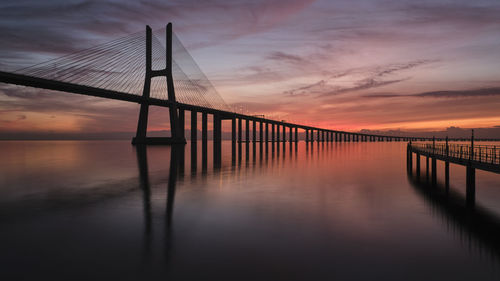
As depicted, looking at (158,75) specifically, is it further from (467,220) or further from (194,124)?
(467,220)

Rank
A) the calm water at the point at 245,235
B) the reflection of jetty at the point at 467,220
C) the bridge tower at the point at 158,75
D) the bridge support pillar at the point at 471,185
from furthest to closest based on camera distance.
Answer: the bridge tower at the point at 158,75, the bridge support pillar at the point at 471,185, the reflection of jetty at the point at 467,220, the calm water at the point at 245,235

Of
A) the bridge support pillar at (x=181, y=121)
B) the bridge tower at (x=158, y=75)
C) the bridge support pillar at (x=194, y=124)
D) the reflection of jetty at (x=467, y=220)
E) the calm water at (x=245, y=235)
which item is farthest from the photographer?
the bridge support pillar at (x=194, y=124)

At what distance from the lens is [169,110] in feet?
255

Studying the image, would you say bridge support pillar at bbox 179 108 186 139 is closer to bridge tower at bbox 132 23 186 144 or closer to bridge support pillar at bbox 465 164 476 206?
bridge tower at bbox 132 23 186 144

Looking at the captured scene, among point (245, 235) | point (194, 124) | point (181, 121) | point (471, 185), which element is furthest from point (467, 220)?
point (194, 124)

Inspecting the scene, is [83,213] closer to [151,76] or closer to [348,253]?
[348,253]

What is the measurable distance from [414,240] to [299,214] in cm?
493

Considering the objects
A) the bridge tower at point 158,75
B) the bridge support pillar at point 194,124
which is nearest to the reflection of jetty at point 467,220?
the bridge tower at point 158,75

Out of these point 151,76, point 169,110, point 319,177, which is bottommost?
point 319,177

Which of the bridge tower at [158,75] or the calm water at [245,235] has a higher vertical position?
the bridge tower at [158,75]

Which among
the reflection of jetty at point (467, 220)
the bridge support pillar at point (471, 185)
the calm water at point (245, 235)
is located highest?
the bridge support pillar at point (471, 185)

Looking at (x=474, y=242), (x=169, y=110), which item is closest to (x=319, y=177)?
(x=474, y=242)

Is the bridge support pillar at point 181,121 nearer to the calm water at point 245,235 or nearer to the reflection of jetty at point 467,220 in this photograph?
the calm water at point 245,235

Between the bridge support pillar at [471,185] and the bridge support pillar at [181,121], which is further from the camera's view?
the bridge support pillar at [181,121]
